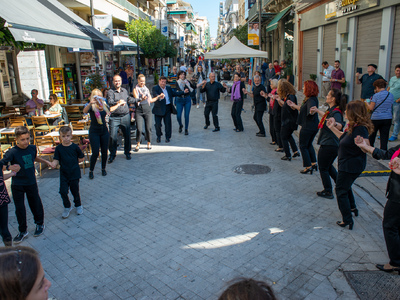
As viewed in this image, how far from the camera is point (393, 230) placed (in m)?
3.80

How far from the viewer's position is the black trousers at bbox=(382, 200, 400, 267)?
12.3ft

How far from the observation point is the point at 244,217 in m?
5.40

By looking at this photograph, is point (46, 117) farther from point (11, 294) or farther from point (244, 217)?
point (11, 294)

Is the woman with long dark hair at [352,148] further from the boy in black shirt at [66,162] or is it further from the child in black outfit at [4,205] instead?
the child in black outfit at [4,205]

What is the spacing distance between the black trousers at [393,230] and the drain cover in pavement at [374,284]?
21cm

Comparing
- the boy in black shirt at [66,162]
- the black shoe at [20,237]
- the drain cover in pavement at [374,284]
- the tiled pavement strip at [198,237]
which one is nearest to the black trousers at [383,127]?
the tiled pavement strip at [198,237]

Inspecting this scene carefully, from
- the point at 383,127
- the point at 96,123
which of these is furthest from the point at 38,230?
the point at 383,127

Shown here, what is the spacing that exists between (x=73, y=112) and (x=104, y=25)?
19.7 ft

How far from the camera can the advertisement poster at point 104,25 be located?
1593cm

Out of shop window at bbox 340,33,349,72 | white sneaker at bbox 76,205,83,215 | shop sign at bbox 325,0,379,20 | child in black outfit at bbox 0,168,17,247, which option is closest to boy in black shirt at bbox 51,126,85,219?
white sneaker at bbox 76,205,83,215

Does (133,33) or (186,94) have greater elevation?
(133,33)

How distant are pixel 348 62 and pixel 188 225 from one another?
11592mm

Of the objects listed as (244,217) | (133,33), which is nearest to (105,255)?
(244,217)

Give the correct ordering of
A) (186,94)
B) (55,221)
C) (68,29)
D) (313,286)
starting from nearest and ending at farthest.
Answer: (313,286) → (55,221) → (68,29) → (186,94)
